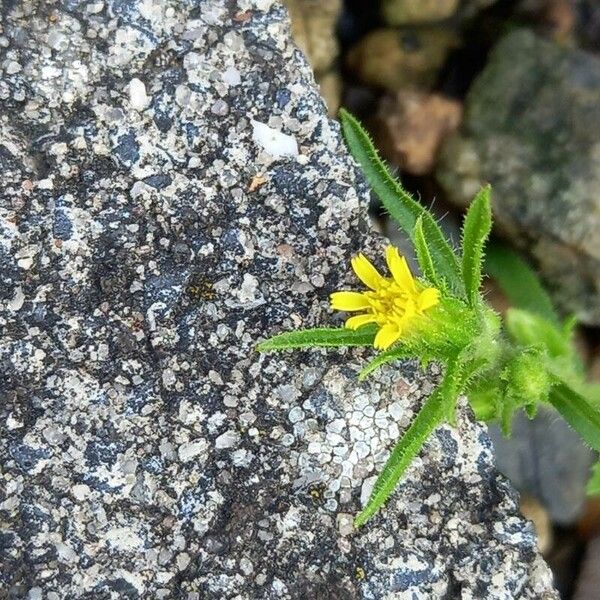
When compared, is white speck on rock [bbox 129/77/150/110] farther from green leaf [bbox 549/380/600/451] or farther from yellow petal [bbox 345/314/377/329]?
green leaf [bbox 549/380/600/451]

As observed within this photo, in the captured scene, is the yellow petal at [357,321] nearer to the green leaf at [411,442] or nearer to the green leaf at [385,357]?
the green leaf at [385,357]

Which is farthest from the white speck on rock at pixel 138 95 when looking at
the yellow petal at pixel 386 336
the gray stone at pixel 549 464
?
the gray stone at pixel 549 464

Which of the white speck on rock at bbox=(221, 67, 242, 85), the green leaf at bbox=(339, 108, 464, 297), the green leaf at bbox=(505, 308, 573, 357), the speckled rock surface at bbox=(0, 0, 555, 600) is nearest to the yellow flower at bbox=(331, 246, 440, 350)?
the speckled rock surface at bbox=(0, 0, 555, 600)

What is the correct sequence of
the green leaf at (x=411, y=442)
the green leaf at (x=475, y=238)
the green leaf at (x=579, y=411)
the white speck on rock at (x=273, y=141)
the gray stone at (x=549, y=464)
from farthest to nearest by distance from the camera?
1. the gray stone at (x=549, y=464)
2. the green leaf at (x=579, y=411)
3. the white speck on rock at (x=273, y=141)
4. the green leaf at (x=475, y=238)
5. the green leaf at (x=411, y=442)

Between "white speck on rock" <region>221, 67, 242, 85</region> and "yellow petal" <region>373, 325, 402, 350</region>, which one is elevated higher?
"white speck on rock" <region>221, 67, 242, 85</region>

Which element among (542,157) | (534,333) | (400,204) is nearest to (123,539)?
(400,204)

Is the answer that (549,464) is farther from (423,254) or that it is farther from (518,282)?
(423,254)
